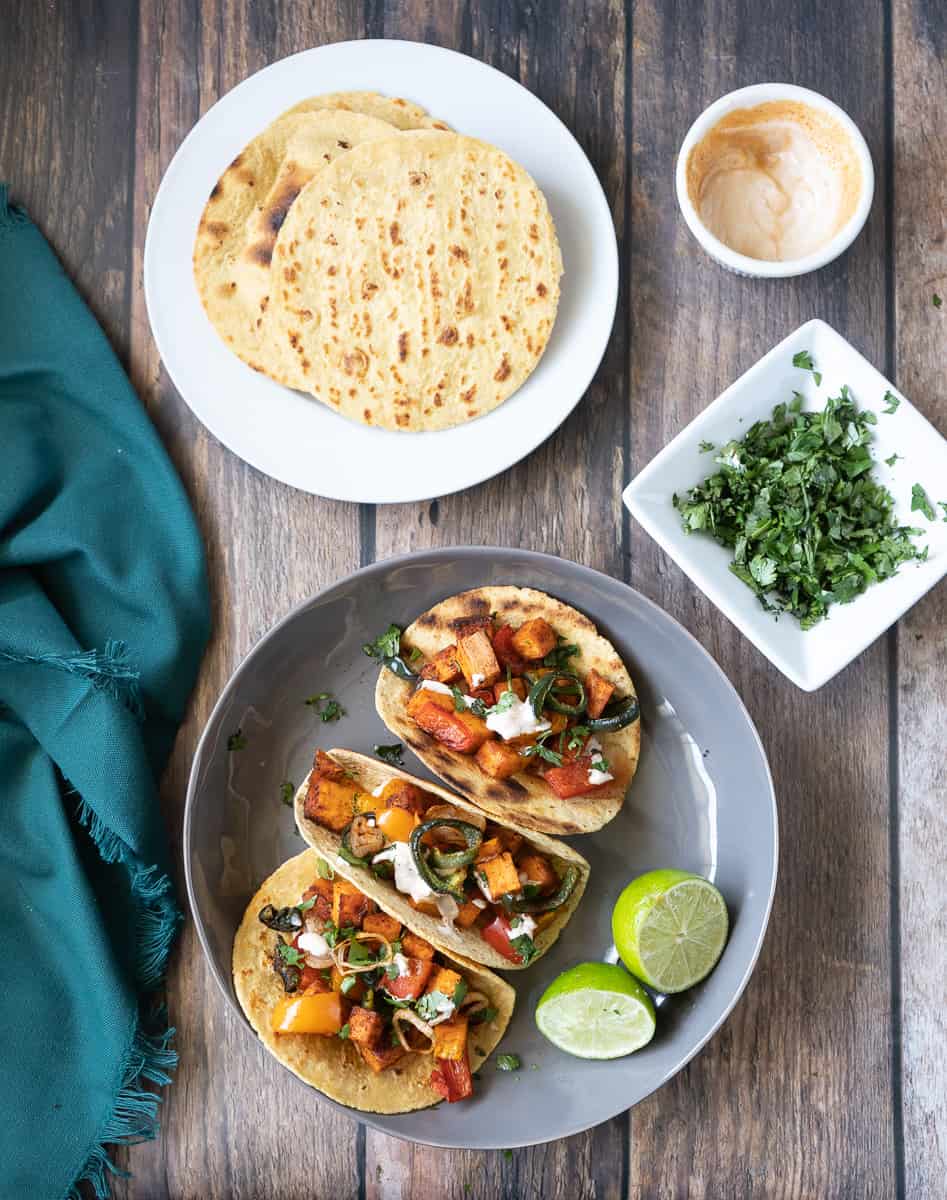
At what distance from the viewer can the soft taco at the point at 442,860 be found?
8.03 ft

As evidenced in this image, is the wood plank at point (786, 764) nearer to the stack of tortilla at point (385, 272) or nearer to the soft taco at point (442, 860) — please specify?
the stack of tortilla at point (385, 272)

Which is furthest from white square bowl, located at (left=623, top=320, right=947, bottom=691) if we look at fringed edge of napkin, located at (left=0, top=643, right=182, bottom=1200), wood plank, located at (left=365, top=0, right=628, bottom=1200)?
fringed edge of napkin, located at (left=0, top=643, right=182, bottom=1200)

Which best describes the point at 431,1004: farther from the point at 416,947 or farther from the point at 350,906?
the point at 350,906

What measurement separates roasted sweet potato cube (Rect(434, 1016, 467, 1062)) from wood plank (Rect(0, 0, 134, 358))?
1.77 m

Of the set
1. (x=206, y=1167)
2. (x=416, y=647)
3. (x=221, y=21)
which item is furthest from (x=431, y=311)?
(x=206, y=1167)

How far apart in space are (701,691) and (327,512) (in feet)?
3.22

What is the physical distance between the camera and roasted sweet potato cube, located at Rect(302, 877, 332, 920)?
2514 millimetres

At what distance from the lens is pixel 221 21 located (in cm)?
278

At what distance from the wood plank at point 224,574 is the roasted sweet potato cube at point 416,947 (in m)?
0.52

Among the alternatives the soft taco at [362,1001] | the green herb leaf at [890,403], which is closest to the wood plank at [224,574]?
the soft taco at [362,1001]

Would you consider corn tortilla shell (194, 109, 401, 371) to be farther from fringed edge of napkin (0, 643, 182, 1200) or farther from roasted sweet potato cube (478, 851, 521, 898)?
roasted sweet potato cube (478, 851, 521, 898)

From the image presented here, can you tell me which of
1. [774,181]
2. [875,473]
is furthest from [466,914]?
[774,181]

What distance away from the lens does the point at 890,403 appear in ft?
8.02

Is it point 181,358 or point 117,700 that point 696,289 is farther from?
point 117,700
